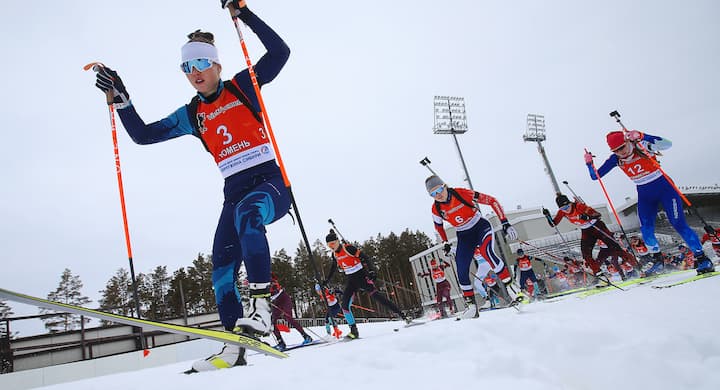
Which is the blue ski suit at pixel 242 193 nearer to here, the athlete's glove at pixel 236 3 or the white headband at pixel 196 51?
the athlete's glove at pixel 236 3

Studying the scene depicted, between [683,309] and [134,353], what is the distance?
44.0ft

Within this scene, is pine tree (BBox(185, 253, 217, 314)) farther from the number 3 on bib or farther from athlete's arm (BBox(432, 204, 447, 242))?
the number 3 on bib

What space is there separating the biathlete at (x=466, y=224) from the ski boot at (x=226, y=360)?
4367 mm

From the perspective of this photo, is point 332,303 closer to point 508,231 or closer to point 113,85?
point 508,231

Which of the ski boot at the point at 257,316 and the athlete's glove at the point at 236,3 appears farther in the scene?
the athlete's glove at the point at 236,3

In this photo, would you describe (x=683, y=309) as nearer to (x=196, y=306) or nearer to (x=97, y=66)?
(x=97, y=66)

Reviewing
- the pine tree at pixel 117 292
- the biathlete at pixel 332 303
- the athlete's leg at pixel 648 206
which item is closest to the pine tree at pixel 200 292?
the pine tree at pixel 117 292

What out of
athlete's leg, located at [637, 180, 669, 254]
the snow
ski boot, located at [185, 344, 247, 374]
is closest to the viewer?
A: the snow

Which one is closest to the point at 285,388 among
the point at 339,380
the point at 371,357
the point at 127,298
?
the point at 339,380

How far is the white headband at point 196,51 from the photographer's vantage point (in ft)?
8.72

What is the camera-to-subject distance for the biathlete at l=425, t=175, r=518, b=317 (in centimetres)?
578

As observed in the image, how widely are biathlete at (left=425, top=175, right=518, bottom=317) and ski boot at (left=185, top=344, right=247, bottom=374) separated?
4367 mm

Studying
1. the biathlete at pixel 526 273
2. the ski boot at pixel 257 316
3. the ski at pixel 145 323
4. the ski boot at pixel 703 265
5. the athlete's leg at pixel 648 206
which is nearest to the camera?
the ski at pixel 145 323

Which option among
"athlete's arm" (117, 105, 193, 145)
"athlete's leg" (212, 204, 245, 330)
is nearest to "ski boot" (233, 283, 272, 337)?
"athlete's leg" (212, 204, 245, 330)
